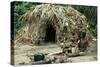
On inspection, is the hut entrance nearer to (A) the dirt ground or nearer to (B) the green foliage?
(A) the dirt ground

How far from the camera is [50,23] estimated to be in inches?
97.5

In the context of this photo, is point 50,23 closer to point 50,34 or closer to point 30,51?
point 50,34

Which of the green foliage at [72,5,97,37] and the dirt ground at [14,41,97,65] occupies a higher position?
the green foliage at [72,5,97,37]

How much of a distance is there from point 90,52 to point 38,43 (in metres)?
0.81

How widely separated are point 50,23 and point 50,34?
15 cm

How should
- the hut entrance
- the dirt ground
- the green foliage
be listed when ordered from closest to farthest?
the dirt ground, the hut entrance, the green foliage

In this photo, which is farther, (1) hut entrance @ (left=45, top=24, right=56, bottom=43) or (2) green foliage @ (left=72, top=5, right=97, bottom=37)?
(2) green foliage @ (left=72, top=5, right=97, bottom=37)

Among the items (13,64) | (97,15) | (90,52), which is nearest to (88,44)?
(90,52)

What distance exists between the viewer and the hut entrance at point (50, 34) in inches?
97.0

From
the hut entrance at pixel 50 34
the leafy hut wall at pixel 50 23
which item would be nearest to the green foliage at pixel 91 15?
the leafy hut wall at pixel 50 23

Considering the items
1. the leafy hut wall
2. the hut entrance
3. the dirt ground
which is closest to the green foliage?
the leafy hut wall

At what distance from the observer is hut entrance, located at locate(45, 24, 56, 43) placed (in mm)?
2463
